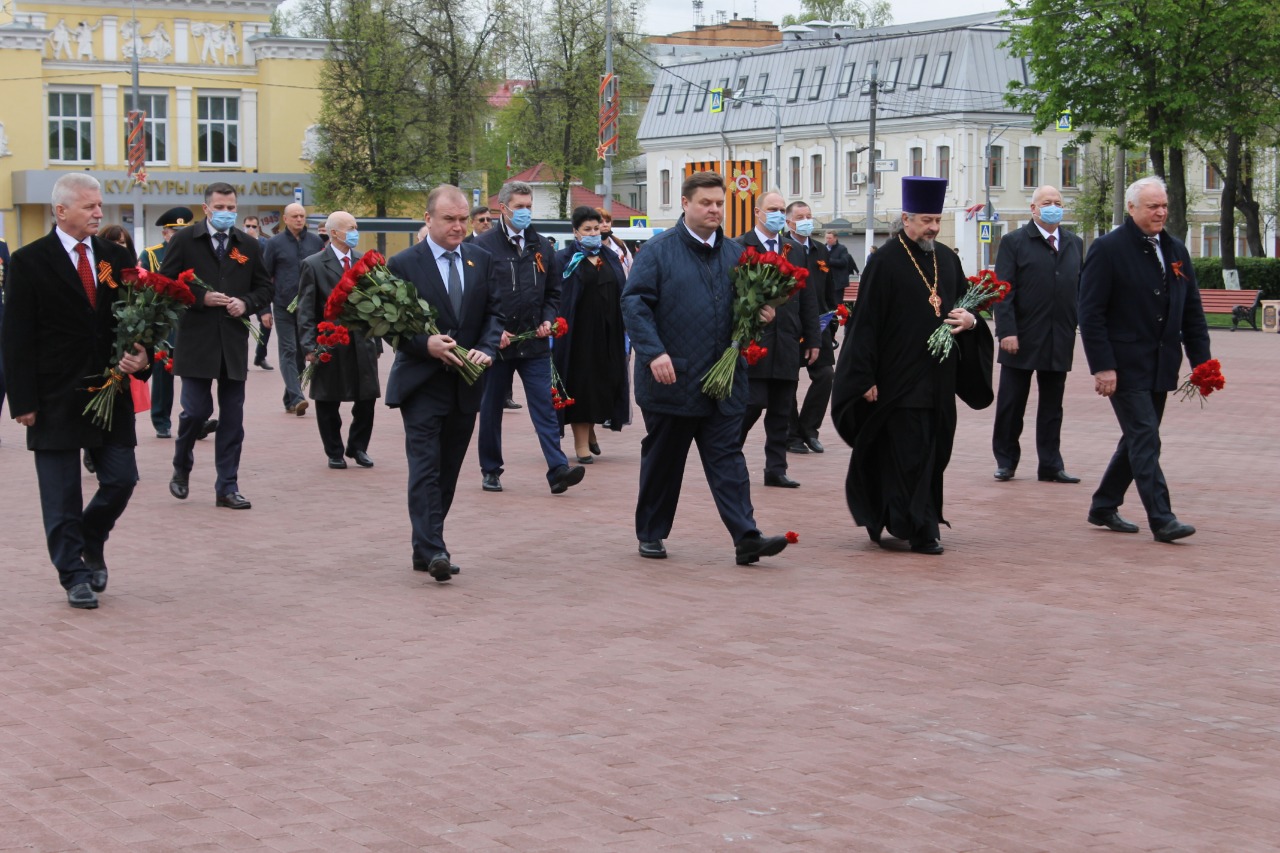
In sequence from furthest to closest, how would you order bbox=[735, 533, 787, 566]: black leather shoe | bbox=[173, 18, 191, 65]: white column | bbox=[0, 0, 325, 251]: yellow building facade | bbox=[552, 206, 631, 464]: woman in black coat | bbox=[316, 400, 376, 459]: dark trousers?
bbox=[173, 18, 191, 65]: white column < bbox=[0, 0, 325, 251]: yellow building facade < bbox=[552, 206, 631, 464]: woman in black coat < bbox=[316, 400, 376, 459]: dark trousers < bbox=[735, 533, 787, 566]: black leather shoe

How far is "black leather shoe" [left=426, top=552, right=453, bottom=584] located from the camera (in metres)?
8.66

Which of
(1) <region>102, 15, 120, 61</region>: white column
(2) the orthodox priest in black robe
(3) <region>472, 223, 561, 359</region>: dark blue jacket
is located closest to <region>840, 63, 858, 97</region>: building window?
(1) <region>102, 15, 120, 61</region>: white column

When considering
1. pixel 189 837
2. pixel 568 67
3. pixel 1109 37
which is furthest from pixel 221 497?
pixel 568 67

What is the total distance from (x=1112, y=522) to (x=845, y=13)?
95.0 meters

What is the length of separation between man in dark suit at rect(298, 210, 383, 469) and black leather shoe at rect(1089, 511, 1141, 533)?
18.5 feet

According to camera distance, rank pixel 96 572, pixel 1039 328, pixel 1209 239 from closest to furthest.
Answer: pixel 96 572 < pixel 1039 328 < pixel 1209 239

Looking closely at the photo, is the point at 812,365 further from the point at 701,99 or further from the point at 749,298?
the point at 701,99

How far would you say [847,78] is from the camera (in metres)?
79.6

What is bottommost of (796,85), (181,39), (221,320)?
(221,320)

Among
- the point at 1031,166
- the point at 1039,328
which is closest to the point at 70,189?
the point at 1039,328

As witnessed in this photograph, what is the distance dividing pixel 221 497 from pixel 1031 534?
17.4 feet

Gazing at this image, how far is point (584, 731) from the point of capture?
598cm

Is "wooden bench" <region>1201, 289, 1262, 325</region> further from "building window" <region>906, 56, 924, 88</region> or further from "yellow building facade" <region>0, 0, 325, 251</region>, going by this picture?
"building window" <region>906, 56, 924, 88</region>

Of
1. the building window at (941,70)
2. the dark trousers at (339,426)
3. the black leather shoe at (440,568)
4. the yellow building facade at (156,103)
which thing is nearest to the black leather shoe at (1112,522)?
the black leather shoe at (440,568)
